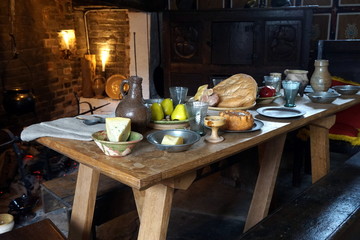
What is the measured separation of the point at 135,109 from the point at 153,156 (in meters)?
0.27

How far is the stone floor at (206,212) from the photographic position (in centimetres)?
246

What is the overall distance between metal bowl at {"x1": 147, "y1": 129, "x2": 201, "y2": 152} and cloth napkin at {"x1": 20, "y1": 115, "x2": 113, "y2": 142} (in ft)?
0.84

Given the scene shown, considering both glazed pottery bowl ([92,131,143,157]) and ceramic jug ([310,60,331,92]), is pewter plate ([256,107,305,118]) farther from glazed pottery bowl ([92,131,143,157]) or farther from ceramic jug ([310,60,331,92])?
glazed pottery bowl ([92,131,143,157])

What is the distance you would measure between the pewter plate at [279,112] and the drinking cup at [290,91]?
4.3 inches

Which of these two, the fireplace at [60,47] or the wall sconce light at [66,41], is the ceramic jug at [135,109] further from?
the wall sconce light at [66,41]

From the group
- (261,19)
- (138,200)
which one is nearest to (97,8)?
(261,19)

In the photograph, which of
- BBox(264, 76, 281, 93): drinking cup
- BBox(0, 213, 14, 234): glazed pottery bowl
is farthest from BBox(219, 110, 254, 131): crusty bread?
BBox(0, 213, 14, 234): glazed pottery bowl

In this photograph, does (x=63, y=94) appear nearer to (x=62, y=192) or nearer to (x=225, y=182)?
(x=225, y=182)

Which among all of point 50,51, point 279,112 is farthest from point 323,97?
point 50,51

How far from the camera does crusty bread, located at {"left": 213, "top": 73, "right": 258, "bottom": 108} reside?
1825mm

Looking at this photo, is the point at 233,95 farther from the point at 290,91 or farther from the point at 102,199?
the point at 102,199

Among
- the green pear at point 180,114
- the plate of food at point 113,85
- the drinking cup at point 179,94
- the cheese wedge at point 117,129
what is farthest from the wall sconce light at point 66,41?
the cheese wedge at point 117,129

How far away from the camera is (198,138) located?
1.32 metres

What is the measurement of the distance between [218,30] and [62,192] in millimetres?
3325
